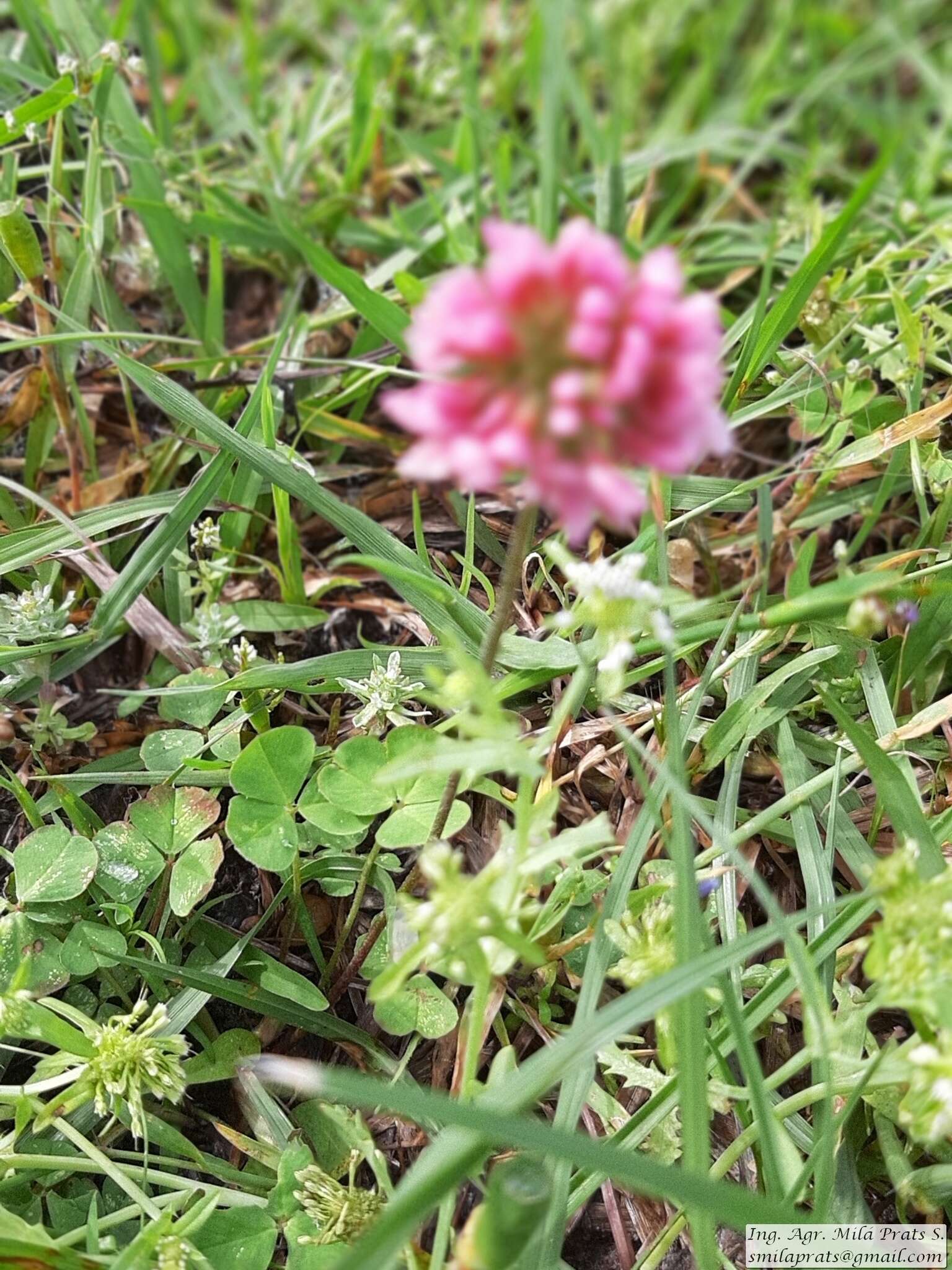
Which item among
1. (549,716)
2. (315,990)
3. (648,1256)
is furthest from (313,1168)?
(549,716)

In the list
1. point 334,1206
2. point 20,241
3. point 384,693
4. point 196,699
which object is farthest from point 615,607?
point 20,241

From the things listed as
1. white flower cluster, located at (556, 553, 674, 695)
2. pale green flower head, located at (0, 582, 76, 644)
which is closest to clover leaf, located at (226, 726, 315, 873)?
pale green flower head, located at (0, 582, 76, 644)

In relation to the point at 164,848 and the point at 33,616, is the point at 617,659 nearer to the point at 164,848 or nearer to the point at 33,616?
the point at 164,848

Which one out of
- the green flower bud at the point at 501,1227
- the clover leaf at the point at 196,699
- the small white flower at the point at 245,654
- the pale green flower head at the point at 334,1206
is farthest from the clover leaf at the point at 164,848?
Answer: the green flower bud at the point at 501,1227

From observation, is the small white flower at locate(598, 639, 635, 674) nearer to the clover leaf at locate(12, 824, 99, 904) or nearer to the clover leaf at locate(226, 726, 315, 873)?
the clover leaf at locate(226, 726, 315, 873)

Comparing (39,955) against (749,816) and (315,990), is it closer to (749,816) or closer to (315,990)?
(315,990)
